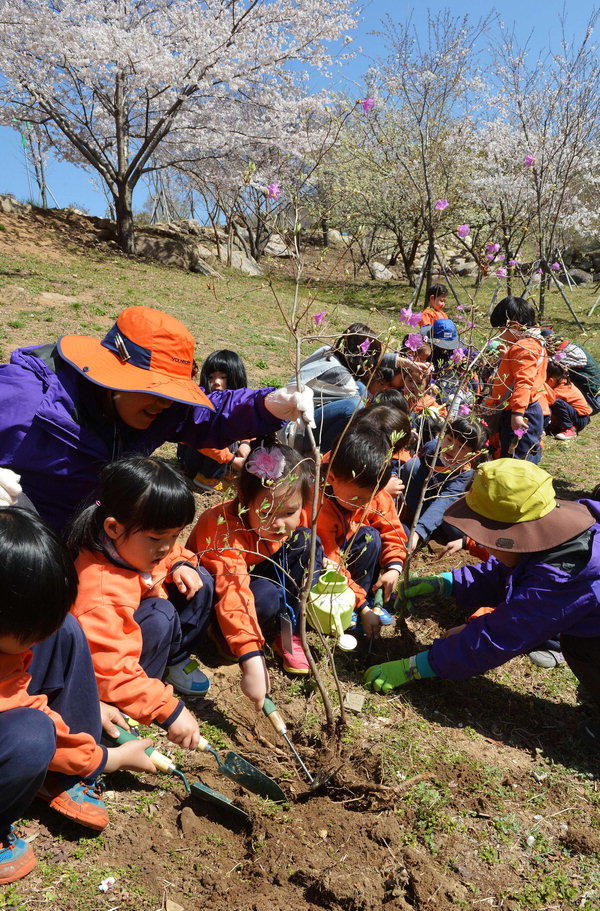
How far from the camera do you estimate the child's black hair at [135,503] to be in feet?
6.47

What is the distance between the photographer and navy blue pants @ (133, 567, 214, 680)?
211 cm

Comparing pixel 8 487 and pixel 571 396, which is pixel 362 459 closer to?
pixel 8 487

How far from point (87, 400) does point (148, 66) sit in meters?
12.4

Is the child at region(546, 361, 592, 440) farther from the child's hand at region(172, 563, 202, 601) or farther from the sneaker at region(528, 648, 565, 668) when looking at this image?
the child's hand at region(172, 563, 202, 601)

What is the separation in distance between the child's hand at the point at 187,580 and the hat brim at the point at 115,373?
61 centimetres

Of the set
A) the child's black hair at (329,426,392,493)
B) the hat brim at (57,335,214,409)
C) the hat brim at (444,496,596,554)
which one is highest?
the hat brim at (57,335,214,409)

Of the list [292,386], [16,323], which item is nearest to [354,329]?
[292,386]

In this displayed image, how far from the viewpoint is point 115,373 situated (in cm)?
220

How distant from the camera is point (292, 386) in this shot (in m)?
2.49

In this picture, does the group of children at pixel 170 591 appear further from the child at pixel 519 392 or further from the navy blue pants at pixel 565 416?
the navy blue pants at pixel 565 416

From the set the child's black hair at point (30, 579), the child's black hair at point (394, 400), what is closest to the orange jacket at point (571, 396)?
the child's black hair at point (394, 400)

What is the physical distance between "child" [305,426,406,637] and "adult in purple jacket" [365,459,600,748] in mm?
427

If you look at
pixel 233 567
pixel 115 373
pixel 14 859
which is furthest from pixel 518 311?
pixel 14 859

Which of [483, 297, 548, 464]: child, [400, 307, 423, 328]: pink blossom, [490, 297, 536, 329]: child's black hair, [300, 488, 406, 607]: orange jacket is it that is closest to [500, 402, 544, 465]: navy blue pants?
[483, 297, 548, 464]: child
